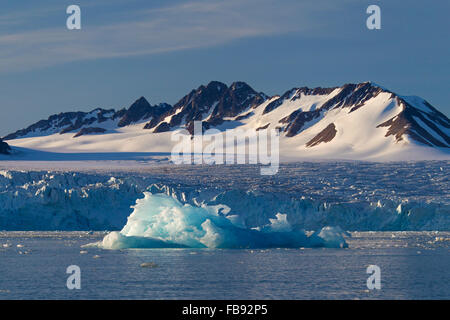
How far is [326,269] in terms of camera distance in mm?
23844

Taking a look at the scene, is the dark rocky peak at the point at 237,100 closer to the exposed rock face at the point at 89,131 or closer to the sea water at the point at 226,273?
the exposed rock face at the point at 89,131

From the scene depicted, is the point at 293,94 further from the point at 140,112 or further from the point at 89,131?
the point at 140,112

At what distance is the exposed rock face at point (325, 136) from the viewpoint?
4019 inches

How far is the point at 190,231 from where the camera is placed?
31594 millimetres

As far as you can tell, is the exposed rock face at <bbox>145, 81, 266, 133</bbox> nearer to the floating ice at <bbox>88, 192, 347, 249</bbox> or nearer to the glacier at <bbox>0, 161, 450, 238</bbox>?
the glacier at <bbox>0, 161, 450, 238</bbox>

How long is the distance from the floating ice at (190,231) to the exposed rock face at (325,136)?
68142 millimetres

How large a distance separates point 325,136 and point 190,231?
74.5 meters

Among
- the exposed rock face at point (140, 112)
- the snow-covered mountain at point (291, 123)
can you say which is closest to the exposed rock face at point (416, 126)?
the snow-covered mountain at point (291, 123)

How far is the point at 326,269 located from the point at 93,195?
98.2 ft

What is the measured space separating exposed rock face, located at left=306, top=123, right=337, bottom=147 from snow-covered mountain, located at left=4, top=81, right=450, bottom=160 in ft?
0.84

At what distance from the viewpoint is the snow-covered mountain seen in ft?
295

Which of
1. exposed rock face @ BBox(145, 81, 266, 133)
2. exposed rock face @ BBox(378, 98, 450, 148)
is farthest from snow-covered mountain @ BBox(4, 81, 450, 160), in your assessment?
exposed rock face @ BBox(378, 98, 450, 148)
